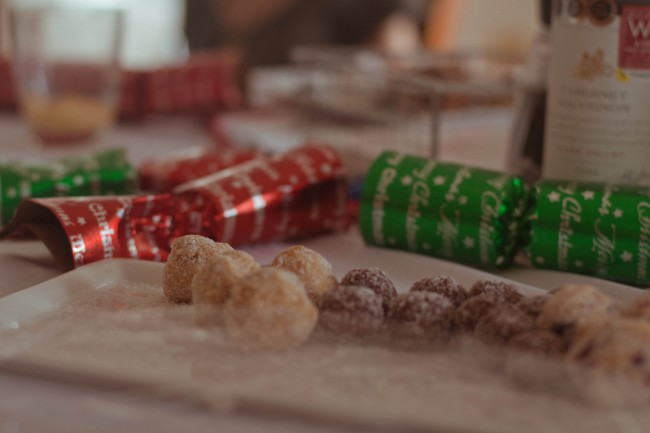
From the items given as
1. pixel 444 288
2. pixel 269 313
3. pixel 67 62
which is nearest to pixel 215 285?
pixel 269 313

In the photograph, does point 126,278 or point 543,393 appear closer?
point 543,393

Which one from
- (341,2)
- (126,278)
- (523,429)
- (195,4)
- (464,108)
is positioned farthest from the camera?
(195,4)

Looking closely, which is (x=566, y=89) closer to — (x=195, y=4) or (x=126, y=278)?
(x=126, y=278)

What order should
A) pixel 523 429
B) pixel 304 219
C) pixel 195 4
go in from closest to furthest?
1. pixel 523 429
2. pixel 304 219
3. pixel 195 4

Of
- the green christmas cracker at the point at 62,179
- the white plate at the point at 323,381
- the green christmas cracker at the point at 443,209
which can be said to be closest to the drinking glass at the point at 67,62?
the green christmas cracker at the point at 62,179

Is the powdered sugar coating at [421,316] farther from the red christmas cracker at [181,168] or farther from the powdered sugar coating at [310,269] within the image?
the red christmas cracker at [181,168]

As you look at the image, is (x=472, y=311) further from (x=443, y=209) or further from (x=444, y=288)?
(x=443, y=209)

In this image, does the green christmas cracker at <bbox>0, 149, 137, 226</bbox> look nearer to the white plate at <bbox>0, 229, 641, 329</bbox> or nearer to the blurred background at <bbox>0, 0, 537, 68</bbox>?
the white plate at <bbox>0, 229, 641, 329</bbox>

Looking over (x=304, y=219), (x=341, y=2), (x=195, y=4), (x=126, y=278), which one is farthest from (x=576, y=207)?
(x=195, y=4)

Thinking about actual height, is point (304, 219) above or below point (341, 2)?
below
